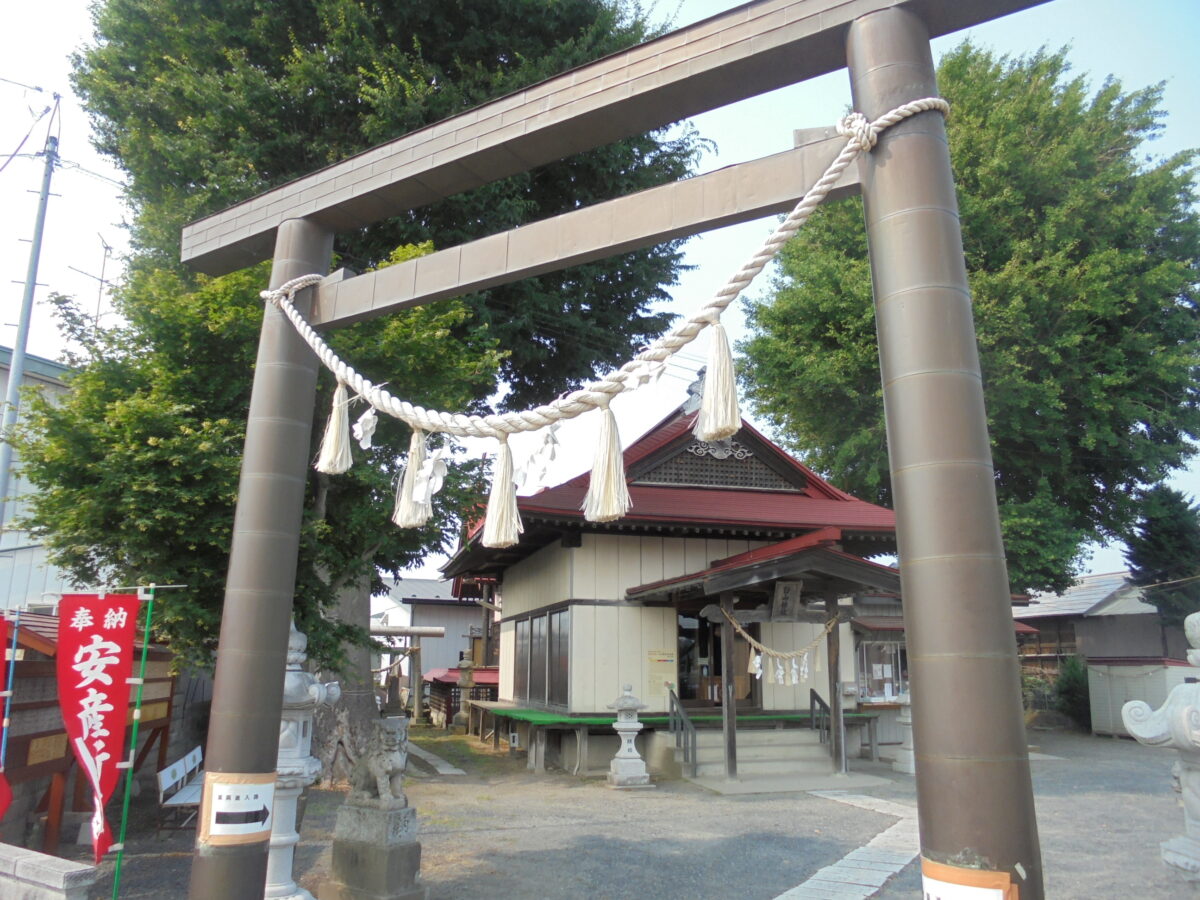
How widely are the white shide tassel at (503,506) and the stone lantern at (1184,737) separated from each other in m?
3.47

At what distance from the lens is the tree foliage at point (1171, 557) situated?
72.0 ft

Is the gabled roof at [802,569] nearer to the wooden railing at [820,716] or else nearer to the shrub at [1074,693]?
the wooden railing at [820,716]

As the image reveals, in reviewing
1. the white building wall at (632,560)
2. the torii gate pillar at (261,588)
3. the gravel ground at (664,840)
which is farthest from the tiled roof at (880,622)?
the torii gate pillar at (261,588)

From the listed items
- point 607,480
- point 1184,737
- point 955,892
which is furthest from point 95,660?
point 1184,737

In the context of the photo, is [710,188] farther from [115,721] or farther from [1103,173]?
[1103,173]

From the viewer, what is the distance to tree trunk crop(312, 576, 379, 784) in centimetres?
1240

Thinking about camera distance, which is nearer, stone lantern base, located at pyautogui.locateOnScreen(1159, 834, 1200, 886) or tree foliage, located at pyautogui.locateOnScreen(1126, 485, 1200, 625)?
stone lantern base, located at pyautogui.locateOnScreen(1159, 834, 1200, 886)

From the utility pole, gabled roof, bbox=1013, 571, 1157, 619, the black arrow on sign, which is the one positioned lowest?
the black arrow on sign

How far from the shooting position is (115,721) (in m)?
5.62

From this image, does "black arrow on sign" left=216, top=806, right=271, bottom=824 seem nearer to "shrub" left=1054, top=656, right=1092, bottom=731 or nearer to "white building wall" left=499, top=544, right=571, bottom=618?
"white building wall" left=499, top=544, right=571, bottom=618

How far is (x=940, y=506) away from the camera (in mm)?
2766

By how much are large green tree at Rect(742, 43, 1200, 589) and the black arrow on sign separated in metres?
17.1

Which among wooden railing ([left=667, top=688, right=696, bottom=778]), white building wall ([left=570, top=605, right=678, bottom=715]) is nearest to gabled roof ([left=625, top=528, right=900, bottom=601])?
wooden railing ([left=667, top=688, right=696, bottom=778])

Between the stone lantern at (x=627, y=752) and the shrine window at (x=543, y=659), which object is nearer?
the stone lantern at (x=627, y=752)
